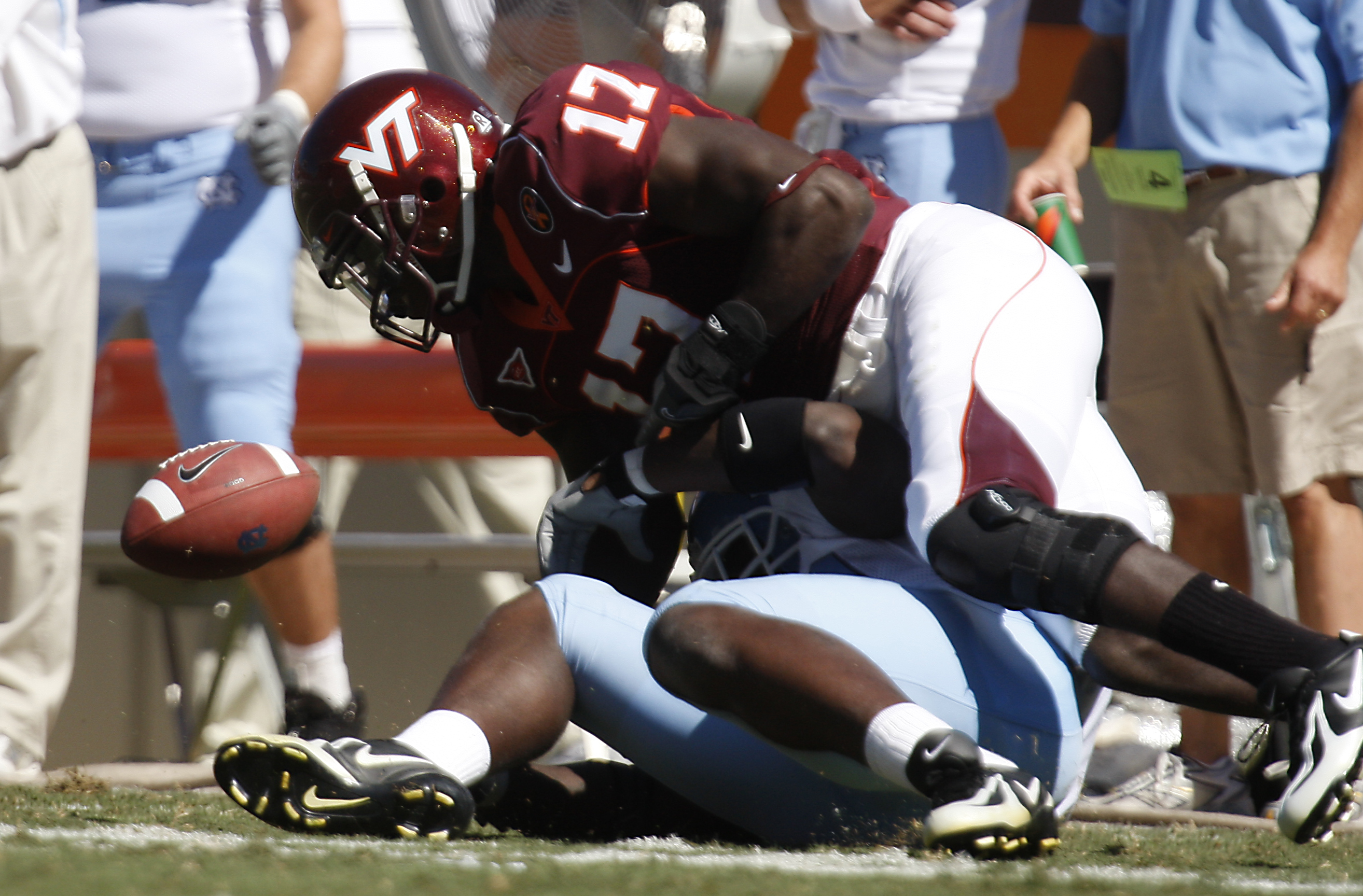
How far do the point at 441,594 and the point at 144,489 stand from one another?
2182mm

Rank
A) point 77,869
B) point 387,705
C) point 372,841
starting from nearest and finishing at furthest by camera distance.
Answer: point 77,869, point 372,841, point 387,705

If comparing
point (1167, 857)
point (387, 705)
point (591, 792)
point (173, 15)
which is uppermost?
point (173, 15)

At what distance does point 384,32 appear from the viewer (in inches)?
153

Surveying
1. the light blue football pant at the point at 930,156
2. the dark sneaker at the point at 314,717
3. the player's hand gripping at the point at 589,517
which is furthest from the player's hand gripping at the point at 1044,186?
the dark sneaker at the point at 314,717

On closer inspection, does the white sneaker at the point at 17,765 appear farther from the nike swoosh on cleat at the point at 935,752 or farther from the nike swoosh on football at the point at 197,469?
the nike swoosh on cleat at the point at 935,752

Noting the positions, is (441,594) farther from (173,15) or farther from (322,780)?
(322,780)

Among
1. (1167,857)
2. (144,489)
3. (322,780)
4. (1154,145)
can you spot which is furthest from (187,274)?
(1167,857)

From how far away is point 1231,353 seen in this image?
9.30ft

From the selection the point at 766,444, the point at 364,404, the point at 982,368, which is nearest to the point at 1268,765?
the point at 982,368

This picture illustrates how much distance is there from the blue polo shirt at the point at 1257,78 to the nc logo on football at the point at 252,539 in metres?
1.72

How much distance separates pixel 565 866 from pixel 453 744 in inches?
13.1

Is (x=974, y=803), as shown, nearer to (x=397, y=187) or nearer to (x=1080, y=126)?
(x=397, y=187)

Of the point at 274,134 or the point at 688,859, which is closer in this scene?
the point at 688,859

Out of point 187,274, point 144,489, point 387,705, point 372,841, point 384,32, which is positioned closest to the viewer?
point 372,841
